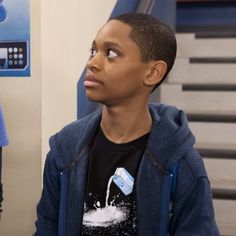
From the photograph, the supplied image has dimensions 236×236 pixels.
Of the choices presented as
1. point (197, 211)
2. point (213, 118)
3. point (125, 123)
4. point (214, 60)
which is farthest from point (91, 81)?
point (214, 60)

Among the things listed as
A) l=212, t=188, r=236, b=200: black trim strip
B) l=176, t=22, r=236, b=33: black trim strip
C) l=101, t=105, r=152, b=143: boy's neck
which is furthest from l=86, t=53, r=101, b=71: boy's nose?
l=176, t=22, r=236, b=33: black trim strip

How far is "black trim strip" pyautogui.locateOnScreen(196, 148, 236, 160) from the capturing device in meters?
2.55

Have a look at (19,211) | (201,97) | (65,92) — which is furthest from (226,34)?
(19,211)

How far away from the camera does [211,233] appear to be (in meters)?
1.00

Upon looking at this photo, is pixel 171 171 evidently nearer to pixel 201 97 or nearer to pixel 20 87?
pixel 20 87

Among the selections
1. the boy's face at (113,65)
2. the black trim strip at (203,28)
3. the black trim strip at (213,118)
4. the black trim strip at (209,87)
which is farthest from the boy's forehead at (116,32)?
the black trim strip at (203,28)

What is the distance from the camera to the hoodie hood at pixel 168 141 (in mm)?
1028

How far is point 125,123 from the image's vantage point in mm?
1085

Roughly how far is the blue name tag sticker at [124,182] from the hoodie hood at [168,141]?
80mm

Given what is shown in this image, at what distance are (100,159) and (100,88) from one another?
0.19 metres

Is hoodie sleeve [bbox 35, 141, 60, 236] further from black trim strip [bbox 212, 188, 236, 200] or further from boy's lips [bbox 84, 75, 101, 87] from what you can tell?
black trim strip [bbox 212, 188, 236, 200]

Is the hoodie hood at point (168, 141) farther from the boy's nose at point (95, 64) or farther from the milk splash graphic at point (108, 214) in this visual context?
the boy's nose at point (95, 64)

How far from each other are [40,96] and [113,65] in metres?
0.95

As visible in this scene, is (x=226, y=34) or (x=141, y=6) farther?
(x=226, y=34)
